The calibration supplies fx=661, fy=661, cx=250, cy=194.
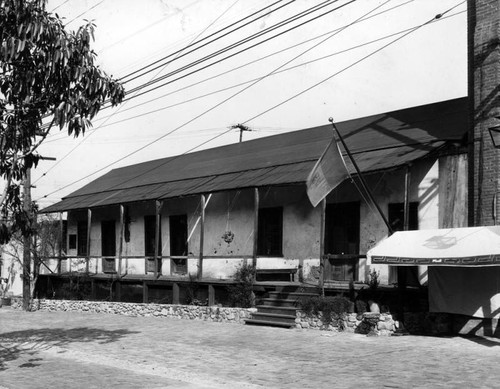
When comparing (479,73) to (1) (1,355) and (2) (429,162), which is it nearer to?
(2) (429,162)

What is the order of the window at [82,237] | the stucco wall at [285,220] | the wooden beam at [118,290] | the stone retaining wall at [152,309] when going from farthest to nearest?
the window at [82,237] < the wooden beam at [118,290] < the stone retaining wall at [152,309] < the stucco wall at [285,220]

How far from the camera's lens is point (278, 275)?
72.9 ft

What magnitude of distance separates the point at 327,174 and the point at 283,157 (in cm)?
777

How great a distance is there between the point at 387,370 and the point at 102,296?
18.2m

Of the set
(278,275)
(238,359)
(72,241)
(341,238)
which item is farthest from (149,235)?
(238,359)

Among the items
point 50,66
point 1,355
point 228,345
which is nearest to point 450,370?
point 228,345

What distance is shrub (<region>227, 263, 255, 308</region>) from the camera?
20.0 m

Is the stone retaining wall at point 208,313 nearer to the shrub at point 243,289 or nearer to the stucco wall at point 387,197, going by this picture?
the shrub at point 243,289

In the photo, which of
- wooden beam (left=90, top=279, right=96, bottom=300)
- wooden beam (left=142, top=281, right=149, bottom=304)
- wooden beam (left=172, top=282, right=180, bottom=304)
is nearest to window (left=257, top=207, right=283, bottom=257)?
wooden beam (left=172, top=282, right=180, bottom=304)

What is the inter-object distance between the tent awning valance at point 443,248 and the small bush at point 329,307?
7.13 feet

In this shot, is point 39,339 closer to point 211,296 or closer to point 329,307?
point 211,296

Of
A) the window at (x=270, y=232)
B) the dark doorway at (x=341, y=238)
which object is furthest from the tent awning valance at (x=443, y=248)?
the window at (x=270, y=232)

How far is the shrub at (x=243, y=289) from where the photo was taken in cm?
1995

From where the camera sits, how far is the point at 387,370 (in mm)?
11070
